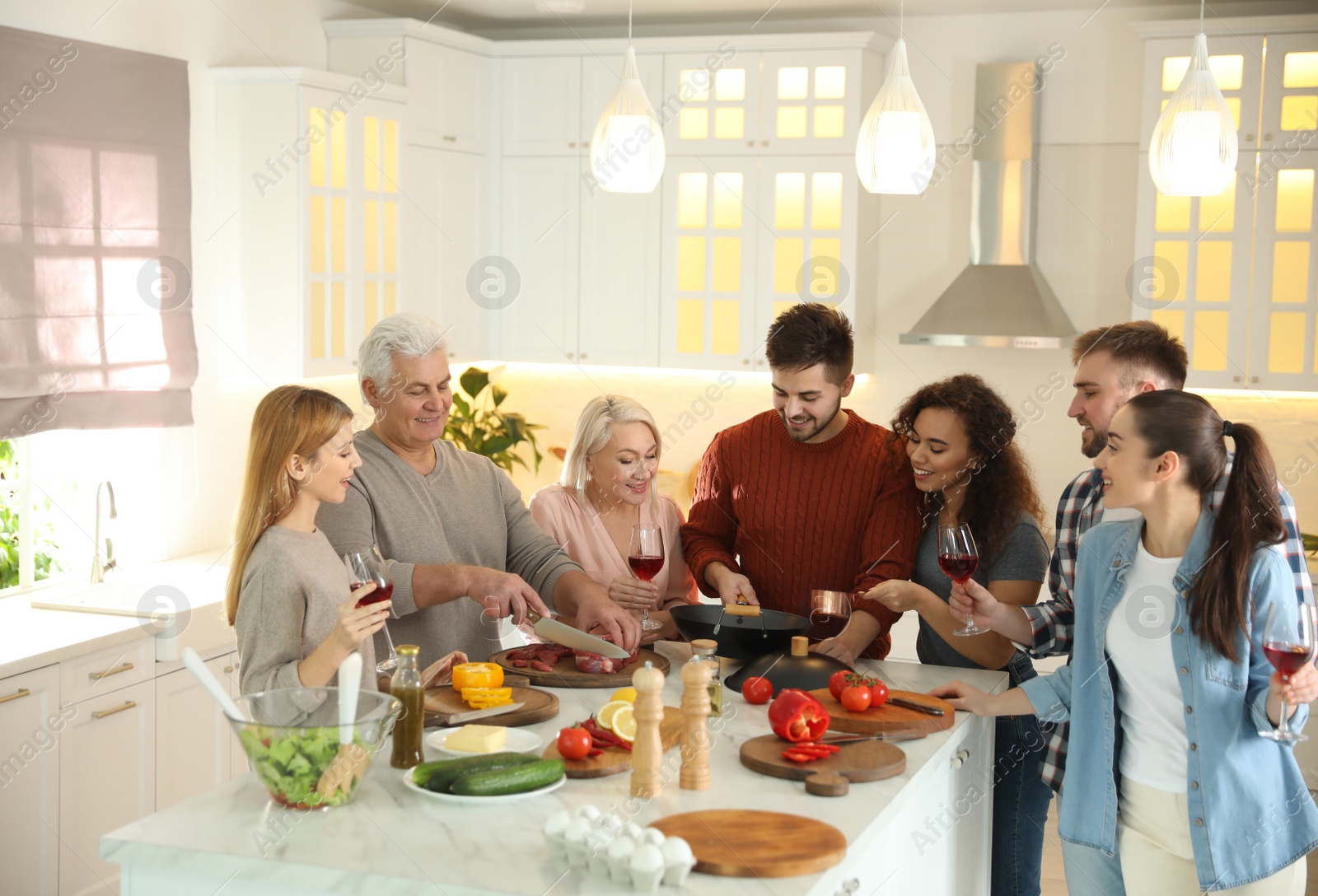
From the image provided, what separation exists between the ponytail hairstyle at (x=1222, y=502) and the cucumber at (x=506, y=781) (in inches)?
42.4

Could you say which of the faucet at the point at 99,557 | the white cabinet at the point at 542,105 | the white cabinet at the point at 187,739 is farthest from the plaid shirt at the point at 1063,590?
the white cabinet at the point at 542,105

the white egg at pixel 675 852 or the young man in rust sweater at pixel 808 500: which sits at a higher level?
the young man in rust sweater at pixel 808 500

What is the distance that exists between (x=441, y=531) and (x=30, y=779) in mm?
1396

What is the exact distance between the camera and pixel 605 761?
196 cm

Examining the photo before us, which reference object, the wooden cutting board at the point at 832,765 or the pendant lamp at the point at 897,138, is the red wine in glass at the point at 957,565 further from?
the pendant lamp at the point at 897,138

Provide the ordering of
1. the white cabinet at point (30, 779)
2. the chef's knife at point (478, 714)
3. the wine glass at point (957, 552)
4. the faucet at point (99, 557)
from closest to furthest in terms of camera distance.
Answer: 1. the chef's knife at point (478, 714)
2. the wine glass at point (957, 552)
3. the white cabinet at point (30, 779)
4. the faucet at point (99, 557)

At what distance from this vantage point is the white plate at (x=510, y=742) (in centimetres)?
198

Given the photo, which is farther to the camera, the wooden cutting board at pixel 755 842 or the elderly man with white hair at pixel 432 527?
the elderly man with white hair at pixel 432 527

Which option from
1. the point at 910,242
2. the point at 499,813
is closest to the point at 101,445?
the point at 499,813

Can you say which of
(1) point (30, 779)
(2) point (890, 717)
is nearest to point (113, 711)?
(1) point (30, 779)

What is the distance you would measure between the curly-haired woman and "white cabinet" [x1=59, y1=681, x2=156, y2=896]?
2.17 meters

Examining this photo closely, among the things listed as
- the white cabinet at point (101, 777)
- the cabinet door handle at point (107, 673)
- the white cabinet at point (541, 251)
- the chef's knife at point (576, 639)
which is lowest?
the white cabinet at point (101, 777)

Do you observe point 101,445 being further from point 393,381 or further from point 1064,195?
point 1064,195

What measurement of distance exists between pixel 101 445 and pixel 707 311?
8.07 feet
